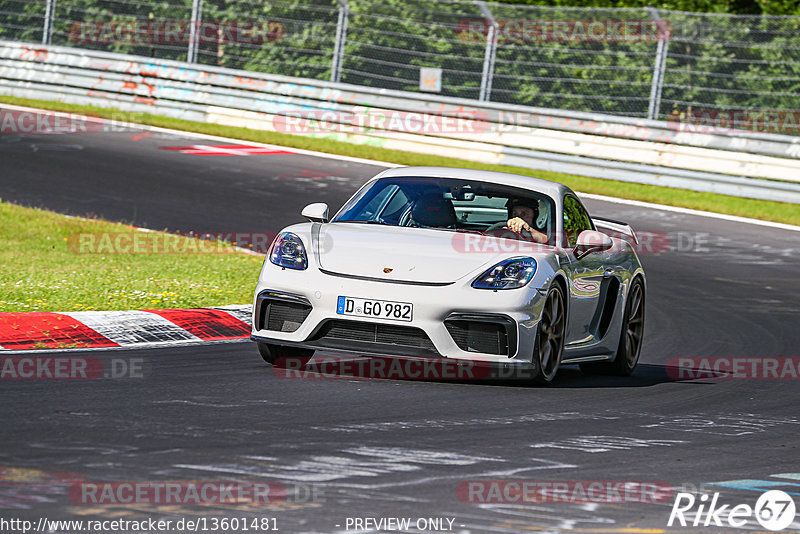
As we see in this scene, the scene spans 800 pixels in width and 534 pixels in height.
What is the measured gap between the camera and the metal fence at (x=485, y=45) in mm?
19594

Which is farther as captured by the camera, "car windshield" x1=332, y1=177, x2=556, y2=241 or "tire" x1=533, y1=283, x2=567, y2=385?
"car windshield" x1=332, y1=177, x2=556, y2=241

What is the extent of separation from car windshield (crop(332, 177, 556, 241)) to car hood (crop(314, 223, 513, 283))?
1.63ft

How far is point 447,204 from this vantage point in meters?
8.99

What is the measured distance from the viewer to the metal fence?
1959 cm

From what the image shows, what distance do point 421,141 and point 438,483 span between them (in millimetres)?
16516

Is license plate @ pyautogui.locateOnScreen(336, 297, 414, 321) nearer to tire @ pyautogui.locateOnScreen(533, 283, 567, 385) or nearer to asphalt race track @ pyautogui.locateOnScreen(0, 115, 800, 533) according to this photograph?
asphalt race track @ pyautogui.locateOnScreen(0, 115, 800, 533)

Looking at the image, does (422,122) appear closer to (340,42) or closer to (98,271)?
(340,42)

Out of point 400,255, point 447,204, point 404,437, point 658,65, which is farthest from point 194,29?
point 404,437

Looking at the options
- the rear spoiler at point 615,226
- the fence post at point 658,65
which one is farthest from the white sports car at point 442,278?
the fence post at point 658,65

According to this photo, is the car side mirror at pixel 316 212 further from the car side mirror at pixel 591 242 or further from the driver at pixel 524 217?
the car side mirror at pixel 591 242

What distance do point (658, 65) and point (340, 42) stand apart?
517cm

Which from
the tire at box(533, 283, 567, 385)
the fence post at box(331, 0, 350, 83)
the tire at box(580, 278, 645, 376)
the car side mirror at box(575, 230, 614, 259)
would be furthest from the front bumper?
the fence post at box(331, 0, 350, 83)

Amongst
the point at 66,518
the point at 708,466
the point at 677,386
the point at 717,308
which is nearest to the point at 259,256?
the point at 717,308

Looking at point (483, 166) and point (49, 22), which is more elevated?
point (49, 22)
